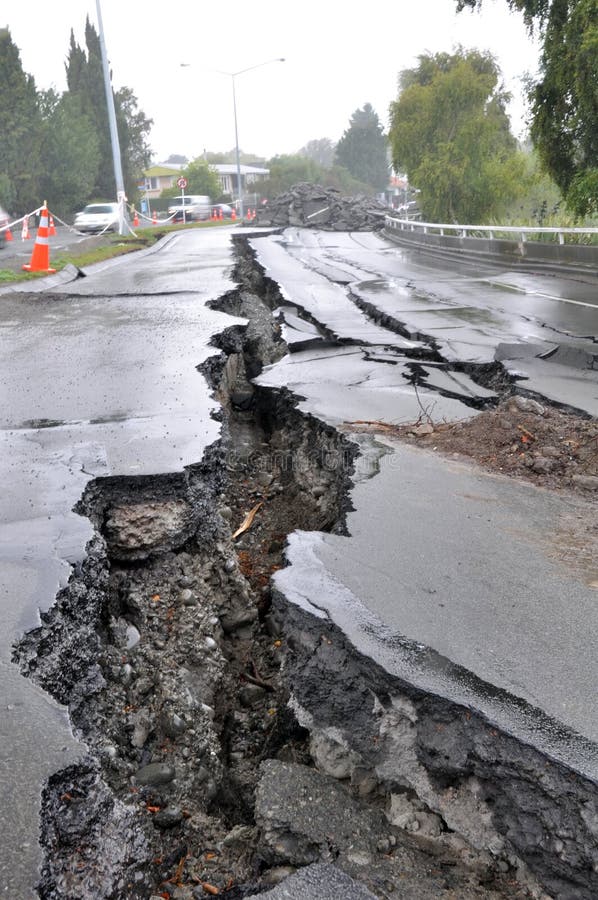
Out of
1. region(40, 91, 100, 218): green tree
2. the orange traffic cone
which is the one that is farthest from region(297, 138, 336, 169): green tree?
the orange traffic cone

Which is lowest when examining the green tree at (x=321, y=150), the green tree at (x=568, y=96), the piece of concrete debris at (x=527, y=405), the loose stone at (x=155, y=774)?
the loose stone at (x=155, y=774)

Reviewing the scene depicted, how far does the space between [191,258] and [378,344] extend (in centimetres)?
1185

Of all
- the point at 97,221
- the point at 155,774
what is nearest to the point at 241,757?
the point at 155,774

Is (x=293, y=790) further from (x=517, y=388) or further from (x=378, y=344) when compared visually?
(x=378, y=344)

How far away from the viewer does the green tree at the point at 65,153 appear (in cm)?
4572

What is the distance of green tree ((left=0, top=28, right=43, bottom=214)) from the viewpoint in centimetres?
4200

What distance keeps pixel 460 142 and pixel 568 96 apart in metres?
13.8

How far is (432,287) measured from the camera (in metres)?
15.0

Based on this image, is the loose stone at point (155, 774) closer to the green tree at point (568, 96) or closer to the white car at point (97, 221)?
the green tree at point (568, 96)

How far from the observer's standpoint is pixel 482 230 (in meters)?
22.9

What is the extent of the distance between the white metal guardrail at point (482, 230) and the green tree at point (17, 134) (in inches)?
833

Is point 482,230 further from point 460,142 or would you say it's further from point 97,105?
point 97,105

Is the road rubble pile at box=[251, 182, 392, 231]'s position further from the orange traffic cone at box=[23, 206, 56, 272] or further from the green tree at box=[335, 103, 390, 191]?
the green tree at box=[335, 103, 390, 191]

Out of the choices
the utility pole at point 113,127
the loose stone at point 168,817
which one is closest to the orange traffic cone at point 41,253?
the utility pole at point 113,127
